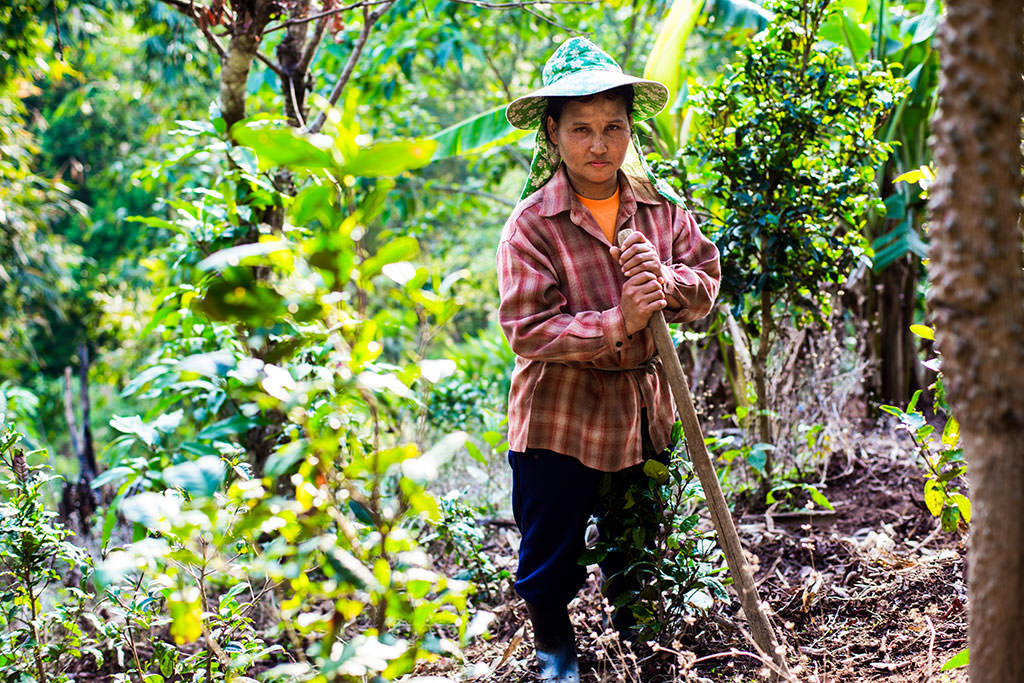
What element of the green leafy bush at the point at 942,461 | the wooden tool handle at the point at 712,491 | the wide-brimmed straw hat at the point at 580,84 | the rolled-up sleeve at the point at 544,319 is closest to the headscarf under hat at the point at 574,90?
the wide-brimmed straw hat at the point at 580,84

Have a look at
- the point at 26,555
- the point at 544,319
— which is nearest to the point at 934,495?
the point at 544,319

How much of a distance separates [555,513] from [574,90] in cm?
115

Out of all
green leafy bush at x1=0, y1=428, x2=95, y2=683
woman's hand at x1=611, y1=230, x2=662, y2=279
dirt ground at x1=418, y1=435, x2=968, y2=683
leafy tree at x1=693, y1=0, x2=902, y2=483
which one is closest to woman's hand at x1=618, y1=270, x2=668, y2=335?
woman's hand at x1=611, y1=230, x2=662, y2=279

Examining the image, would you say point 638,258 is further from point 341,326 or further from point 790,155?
point 790,155

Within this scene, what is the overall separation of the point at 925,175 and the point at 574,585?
1.47 m

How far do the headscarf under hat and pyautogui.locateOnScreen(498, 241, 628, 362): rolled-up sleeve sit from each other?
→ 1.01 feet

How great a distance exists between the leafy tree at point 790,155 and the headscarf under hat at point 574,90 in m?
0.77

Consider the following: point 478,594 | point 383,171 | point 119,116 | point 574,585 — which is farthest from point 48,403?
point 383,171

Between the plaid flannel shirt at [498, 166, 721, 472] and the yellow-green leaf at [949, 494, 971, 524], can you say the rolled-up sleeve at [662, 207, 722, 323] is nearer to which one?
the plaid flannel shirt at [498, 166, 721, 472]

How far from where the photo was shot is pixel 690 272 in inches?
86.8

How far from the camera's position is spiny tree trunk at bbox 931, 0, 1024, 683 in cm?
113

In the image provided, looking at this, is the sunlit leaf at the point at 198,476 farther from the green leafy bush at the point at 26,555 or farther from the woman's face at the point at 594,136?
the woman's face at the point at 594,136

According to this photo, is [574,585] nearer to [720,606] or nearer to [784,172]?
[720,606]

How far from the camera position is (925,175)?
6.88 ft
